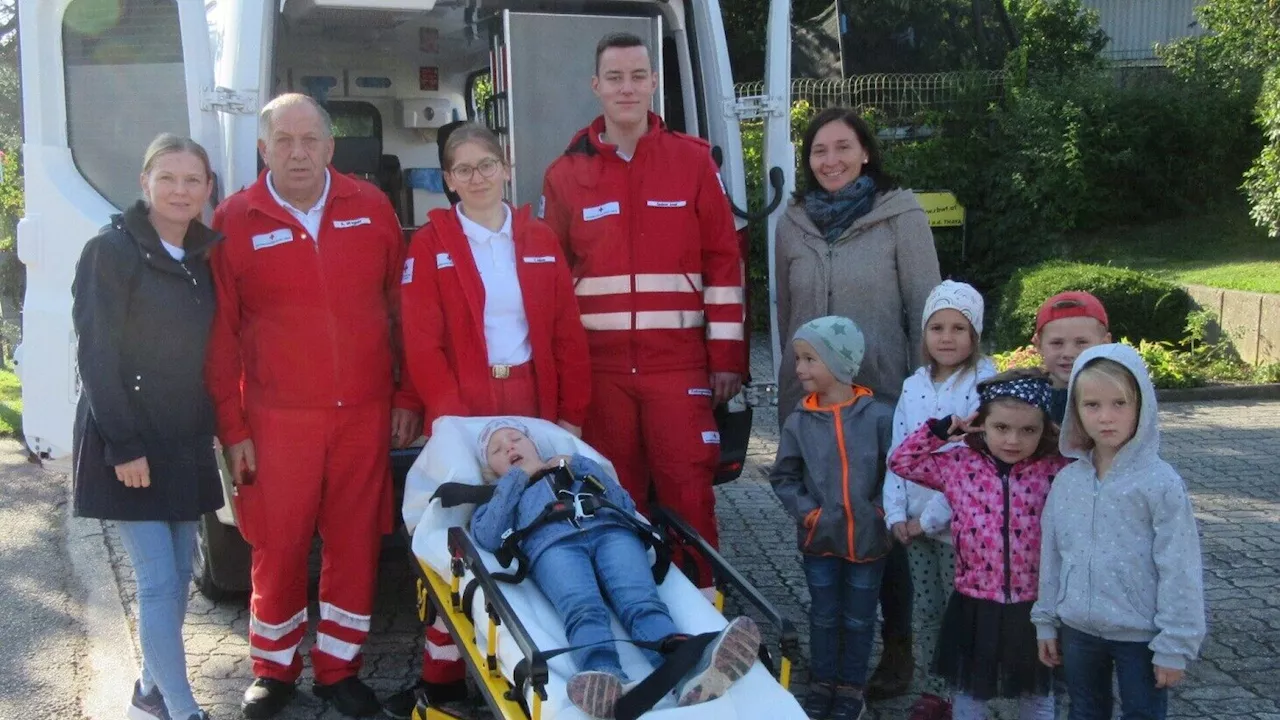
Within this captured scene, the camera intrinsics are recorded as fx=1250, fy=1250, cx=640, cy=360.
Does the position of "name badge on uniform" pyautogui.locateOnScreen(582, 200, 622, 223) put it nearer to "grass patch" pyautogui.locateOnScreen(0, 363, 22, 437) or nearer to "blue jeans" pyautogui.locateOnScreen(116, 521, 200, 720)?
"blue jeans" pyautogui.locateOnScreen(116, 521, 200, 720)

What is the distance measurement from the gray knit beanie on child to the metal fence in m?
9.86

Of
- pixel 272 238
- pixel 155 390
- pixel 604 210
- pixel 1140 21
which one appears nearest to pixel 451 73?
pixel 604 210

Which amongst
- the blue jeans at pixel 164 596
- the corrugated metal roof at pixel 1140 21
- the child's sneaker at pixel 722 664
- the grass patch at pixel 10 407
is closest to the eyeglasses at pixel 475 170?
the blue jeans at pixel 164 596

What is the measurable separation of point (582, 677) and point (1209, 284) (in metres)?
9.04

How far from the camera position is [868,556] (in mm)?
3838

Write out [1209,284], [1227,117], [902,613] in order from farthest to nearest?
[1227,117] → [1209,284] → [902,613]

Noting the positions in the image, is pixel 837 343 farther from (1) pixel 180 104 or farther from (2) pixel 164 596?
(1) pixel 180 104

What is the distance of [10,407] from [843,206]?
7.59 m

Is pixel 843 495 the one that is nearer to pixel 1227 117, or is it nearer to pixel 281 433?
pixel 281 433

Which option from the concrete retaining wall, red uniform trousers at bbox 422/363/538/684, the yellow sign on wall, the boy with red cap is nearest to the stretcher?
red uniform trousers at bbox 422/363/538/684

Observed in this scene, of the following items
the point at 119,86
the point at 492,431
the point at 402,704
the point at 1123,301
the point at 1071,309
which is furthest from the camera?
the point at 1123,301

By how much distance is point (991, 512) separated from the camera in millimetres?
3502

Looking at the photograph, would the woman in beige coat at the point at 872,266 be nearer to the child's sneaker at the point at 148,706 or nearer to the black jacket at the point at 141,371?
the black jacket at the point at 141,371

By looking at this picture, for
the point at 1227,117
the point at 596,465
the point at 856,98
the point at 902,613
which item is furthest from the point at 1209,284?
the point at 596,465
